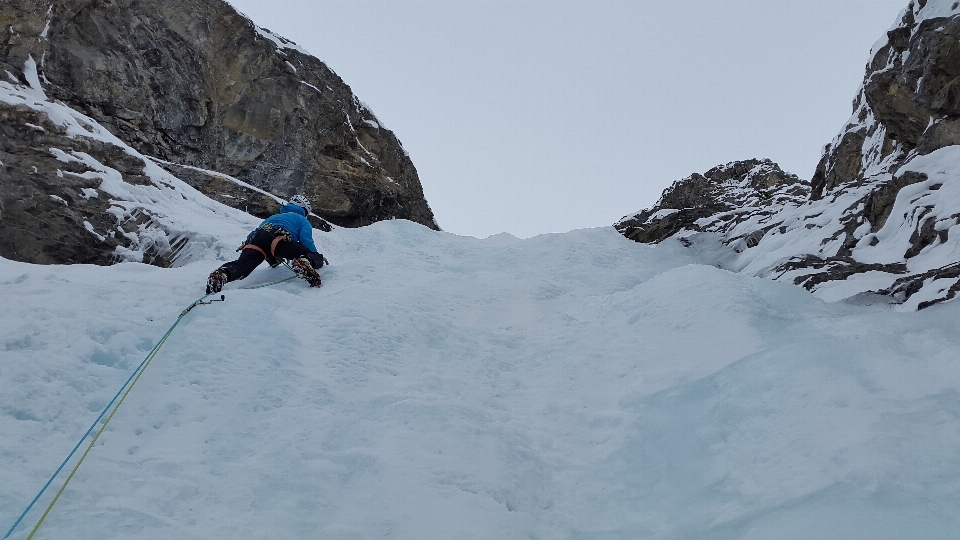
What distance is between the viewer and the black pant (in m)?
6.08

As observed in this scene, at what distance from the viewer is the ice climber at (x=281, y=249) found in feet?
20.1

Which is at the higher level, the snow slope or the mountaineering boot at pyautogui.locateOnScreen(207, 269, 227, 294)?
the mountaineering boot at pyautogui.locateOnScreen(207, 269, 227, 294)

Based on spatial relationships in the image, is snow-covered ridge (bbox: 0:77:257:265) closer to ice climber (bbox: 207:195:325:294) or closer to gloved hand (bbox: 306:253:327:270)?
ice climber (bbox: 207:195:325:294)

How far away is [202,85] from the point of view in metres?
12.9

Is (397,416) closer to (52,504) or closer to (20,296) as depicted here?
(52,504)

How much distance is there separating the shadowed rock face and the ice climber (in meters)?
4.69

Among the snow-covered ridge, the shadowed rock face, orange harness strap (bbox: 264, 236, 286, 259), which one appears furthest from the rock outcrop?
the shadowed rock face

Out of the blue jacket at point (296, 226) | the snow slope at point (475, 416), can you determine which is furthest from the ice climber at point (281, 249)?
the snow slope at point (475, 416)

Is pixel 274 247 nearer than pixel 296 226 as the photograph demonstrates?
Yes

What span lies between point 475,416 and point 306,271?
3.23 m

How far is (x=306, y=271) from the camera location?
246 inches

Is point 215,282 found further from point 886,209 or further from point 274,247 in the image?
point 886,209

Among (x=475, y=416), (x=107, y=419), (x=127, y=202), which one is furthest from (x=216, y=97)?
(x=475, y=416)

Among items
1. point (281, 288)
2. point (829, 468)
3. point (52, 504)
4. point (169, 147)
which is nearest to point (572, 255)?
point (281, 288)
